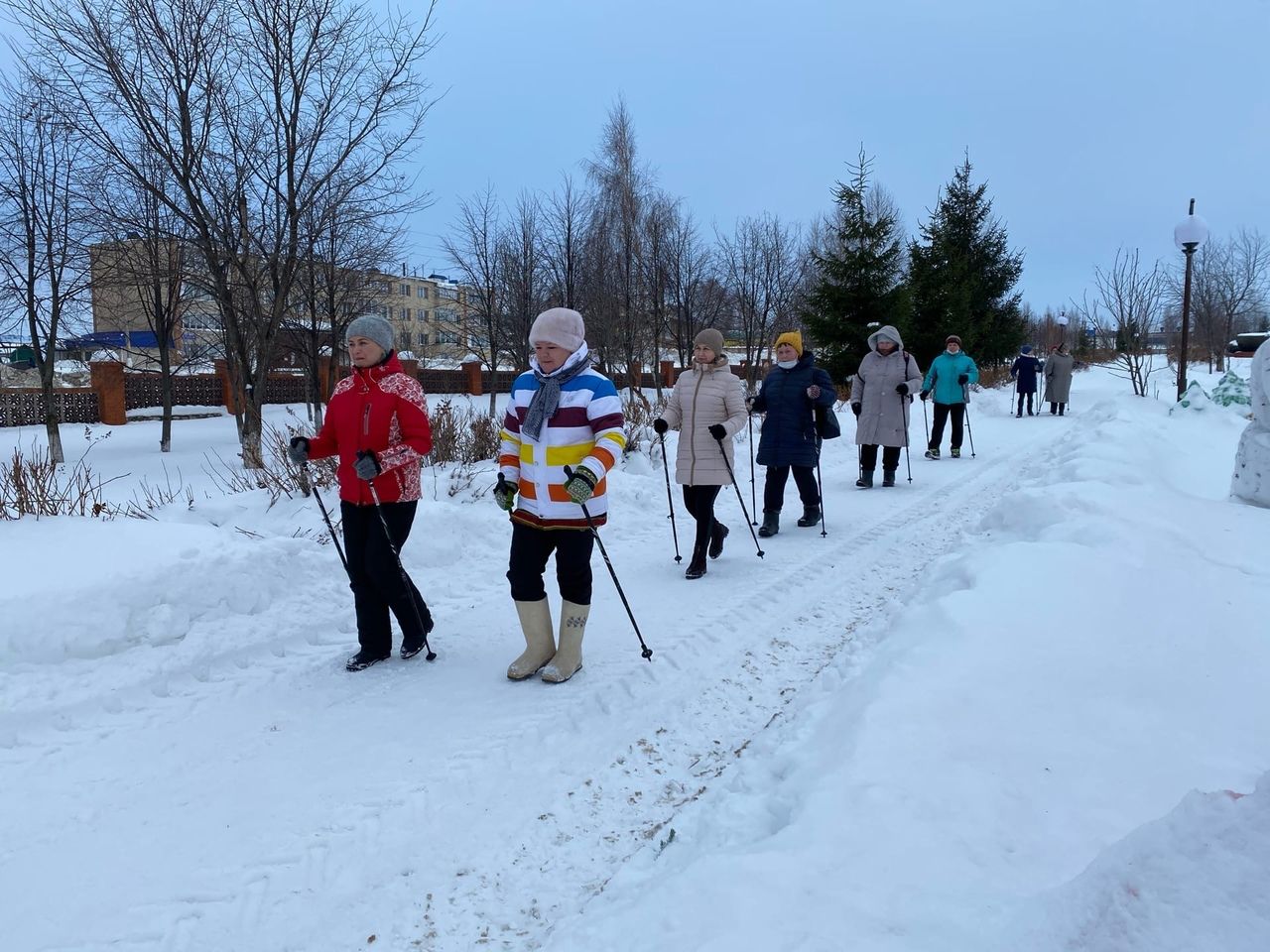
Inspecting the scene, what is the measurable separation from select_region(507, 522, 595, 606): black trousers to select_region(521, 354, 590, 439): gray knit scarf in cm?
52

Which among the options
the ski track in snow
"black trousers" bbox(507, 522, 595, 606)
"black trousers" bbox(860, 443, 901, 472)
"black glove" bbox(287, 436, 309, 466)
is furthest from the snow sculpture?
"black glove" bbox(287, 436, 309, 466)

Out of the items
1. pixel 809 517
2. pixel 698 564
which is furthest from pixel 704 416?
pixel 809 517

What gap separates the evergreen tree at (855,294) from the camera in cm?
1798

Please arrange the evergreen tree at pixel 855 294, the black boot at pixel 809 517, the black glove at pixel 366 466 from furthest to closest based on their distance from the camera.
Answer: the evergreen tree at pixel 855 294
the black boot at pixel 809 517
the black glove at pixel 366 466

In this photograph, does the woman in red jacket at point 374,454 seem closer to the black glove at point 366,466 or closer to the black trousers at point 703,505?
the black glove at point 366,466

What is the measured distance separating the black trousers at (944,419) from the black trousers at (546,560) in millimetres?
9848

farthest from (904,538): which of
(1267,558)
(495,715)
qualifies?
(495,715)

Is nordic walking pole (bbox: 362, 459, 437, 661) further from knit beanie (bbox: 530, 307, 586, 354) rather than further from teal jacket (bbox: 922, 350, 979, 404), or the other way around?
teal jacket (bbox: 922, 350, 979, 404)

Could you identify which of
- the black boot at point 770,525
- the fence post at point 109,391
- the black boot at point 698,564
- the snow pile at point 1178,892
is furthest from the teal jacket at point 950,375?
the fence post at point 109,391

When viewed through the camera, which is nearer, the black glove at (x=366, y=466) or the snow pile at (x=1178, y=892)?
the snow pile at (x=1178, y=892)

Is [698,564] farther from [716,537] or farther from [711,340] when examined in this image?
[711,340]

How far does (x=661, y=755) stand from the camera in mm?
3361

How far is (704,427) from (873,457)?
438 cm

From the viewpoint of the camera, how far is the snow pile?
1.41m
